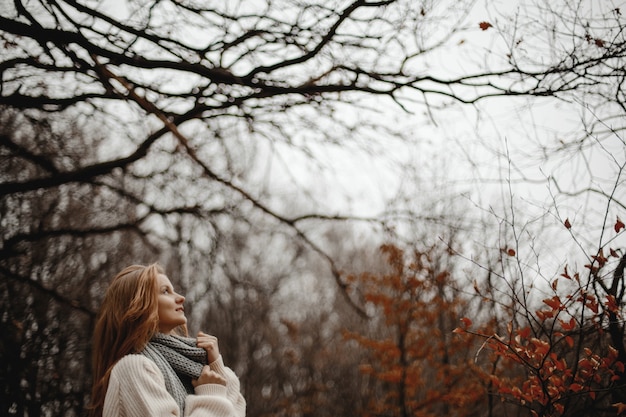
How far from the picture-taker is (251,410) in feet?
44.2

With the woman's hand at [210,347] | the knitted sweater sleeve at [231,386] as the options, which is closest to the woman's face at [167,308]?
the woman's hand at [210,347]

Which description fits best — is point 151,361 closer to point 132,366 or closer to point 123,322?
point 132,366

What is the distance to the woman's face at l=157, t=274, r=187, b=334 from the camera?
2646 mm

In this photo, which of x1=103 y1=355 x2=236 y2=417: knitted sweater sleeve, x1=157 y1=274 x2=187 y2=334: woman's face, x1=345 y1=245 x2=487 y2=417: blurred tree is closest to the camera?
x1=103 y1=355 x2=236 y2=417: knitted sweater sleeve

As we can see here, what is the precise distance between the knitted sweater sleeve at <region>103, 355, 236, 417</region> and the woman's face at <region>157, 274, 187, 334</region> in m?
0.32

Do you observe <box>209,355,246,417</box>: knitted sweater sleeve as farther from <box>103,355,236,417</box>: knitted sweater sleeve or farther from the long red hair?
the long red hair

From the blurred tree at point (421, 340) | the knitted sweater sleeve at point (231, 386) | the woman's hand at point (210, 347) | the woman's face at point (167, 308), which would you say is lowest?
the blurred tree at point (421, 340)

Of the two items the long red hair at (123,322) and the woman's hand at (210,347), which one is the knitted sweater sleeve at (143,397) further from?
the woman's hand at (210,347)

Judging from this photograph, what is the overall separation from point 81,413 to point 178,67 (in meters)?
4.46

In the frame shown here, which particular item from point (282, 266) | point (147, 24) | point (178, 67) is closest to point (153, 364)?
point (178, 67)

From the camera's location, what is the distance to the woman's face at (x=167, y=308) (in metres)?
2.65

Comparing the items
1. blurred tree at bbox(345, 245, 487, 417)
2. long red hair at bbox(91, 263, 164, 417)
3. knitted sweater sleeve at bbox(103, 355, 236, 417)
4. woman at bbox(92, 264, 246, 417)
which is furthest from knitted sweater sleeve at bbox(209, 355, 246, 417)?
blurred tree at bbox(345, 245, 487, 417)

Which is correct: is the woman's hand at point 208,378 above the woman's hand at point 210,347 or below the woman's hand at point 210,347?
below

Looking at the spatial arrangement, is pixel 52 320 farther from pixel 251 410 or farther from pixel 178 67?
pixel 251 410
